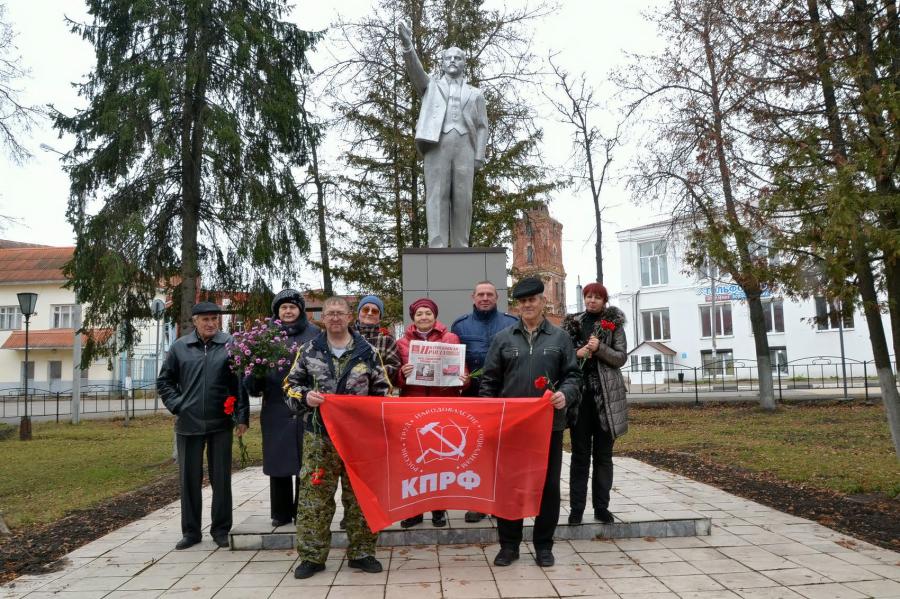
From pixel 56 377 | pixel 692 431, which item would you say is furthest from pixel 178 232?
pixel 56 377

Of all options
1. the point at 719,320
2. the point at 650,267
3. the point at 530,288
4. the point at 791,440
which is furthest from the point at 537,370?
the point at 650,267

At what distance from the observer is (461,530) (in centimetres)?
536

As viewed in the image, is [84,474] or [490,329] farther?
[84,474]

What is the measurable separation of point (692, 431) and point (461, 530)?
35.5 ft

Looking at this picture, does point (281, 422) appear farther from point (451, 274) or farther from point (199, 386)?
point (451, 274)

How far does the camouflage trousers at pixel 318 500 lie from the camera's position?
4570 millimetres

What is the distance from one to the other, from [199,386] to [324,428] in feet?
4.91

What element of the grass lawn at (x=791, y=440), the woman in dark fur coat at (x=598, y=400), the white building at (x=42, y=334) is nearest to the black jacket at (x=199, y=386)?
the woman in dark fur coat at (x=598, y=400)

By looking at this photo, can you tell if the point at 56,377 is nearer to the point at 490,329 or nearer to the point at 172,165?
the point at 172,165

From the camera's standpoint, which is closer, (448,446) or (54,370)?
(448,446)

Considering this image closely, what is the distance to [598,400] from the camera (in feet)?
17.7

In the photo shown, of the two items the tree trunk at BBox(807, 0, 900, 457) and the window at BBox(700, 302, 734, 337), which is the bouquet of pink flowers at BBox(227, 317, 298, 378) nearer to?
the tree trunk at BBox(807, 0, 900, 457)

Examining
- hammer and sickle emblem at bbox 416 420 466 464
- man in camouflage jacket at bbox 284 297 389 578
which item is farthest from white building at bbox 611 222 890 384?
man in camouflage jacket at bbox 284 297 389 578

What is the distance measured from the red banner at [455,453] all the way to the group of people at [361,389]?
0.16m
